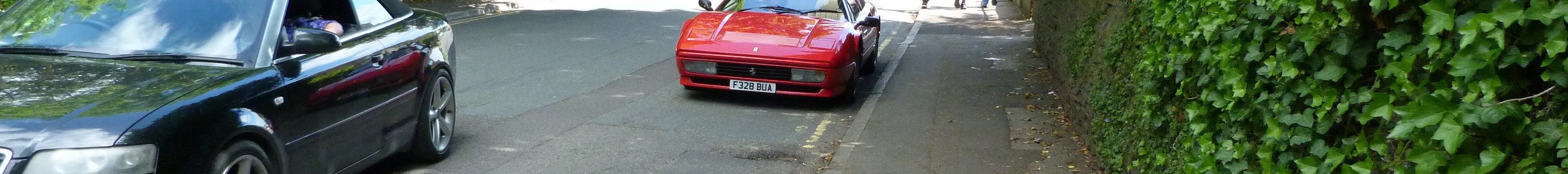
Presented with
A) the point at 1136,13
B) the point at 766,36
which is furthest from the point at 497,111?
the point at 1136,13

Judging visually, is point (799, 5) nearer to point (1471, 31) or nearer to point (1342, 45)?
point (1342, 45)

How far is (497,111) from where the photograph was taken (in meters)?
8.27

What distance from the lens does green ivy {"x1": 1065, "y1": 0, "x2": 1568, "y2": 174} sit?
1991 mm

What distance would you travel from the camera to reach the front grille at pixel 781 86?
357 inches

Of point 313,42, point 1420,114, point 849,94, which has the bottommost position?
point 849,94

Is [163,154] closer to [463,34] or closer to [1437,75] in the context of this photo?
[1437,75]

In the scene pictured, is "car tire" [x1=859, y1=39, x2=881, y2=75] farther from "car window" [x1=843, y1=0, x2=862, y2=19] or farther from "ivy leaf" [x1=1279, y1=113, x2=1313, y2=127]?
"ivy leaf" [x1=1279, y1=113, x2=1313, y2=127]

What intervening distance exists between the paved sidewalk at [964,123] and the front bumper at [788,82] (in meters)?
0.34

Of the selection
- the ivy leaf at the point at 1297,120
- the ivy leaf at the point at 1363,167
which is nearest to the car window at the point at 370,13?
the ivy leaf at the point at 1297,120

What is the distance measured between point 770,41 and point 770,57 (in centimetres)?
24

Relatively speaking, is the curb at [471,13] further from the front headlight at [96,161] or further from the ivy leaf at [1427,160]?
the ivy leaf at [1427,160]

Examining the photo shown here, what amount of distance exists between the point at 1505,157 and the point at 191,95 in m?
3.49

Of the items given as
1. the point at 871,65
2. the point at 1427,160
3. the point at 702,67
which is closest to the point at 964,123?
the point at 702,67

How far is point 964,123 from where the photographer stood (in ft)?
27.7
